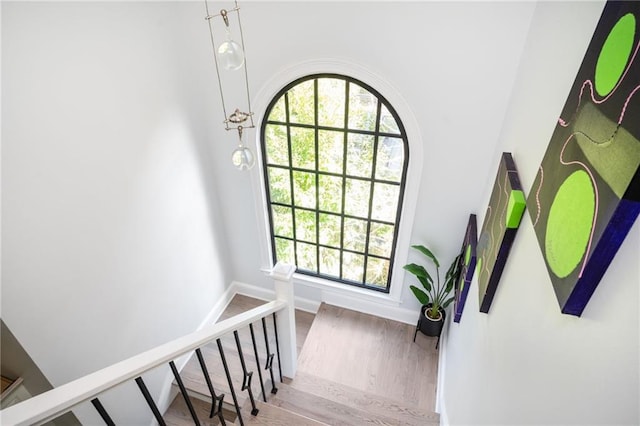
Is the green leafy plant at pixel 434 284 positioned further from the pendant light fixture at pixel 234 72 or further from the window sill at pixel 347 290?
the pendant light fixture at pixel 234 72

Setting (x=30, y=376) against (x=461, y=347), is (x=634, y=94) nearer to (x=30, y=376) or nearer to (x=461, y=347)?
(x=461, y=347)

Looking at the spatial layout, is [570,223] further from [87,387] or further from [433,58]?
[433,58]

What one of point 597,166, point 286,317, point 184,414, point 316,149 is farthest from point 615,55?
point 184,414

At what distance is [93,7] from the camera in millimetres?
1851

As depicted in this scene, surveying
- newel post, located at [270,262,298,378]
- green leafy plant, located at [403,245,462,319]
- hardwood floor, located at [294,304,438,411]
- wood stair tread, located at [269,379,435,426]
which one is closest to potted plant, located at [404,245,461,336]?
green leafy plant, located at [403,245,462,319]

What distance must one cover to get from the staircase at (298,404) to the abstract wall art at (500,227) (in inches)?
49.4

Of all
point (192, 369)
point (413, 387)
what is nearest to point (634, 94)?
point (413, 387)

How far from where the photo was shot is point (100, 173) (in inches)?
81.3

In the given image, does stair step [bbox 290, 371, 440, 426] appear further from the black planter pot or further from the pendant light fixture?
the pendant light fixture

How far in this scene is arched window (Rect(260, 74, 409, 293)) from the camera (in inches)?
102

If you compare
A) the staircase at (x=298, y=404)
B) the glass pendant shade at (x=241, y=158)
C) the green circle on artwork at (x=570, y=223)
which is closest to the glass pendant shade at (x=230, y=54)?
the glass pendant shade at (x=241, y=158)

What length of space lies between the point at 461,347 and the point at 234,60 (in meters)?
2.17

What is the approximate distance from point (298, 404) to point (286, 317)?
770 millimetres

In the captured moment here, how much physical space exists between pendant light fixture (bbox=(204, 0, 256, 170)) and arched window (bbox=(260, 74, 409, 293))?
0.29 m
